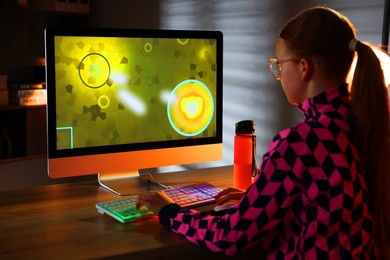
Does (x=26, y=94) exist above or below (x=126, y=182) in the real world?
above

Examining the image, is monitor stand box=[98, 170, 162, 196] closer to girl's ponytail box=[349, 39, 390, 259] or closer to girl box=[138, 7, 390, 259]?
girl box=[138, 7, 390, 259]

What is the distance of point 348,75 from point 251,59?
137 cm

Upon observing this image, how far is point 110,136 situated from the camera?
173 centimetres

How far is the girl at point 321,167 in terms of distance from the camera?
1.16 metres

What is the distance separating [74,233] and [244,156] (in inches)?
25.4

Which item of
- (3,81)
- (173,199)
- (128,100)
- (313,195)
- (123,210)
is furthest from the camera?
(3,81)

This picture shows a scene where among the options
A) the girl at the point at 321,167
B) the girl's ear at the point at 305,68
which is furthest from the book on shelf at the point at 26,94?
the girl's ear at the point at 305,68

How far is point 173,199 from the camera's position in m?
1.60

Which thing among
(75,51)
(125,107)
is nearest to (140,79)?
(125,107)

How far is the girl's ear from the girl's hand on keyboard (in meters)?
0.47

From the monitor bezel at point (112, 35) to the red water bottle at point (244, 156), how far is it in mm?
149

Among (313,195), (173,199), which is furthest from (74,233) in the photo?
(313,195)

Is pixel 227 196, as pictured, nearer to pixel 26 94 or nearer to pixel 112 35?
pixel 112 35

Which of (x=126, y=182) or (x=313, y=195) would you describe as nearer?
(x=313, y=195)
